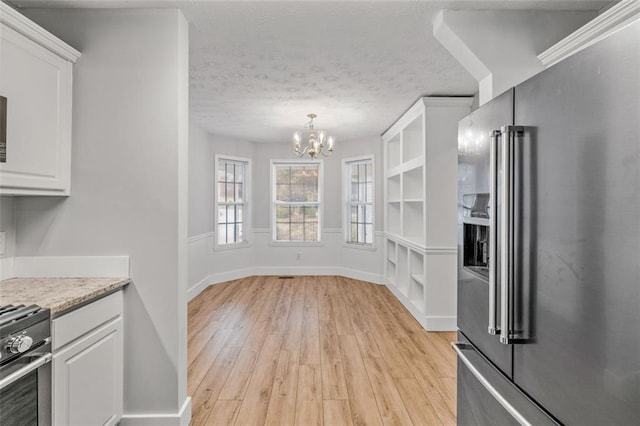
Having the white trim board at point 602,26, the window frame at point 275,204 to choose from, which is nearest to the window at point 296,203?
the window frame at point 275,204

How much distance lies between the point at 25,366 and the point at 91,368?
0.44m

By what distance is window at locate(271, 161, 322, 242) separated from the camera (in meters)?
6.36

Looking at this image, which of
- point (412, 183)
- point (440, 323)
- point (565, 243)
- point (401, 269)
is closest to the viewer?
point (565, 243)

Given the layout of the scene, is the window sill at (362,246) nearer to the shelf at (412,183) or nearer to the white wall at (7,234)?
the shelf at (412,183)

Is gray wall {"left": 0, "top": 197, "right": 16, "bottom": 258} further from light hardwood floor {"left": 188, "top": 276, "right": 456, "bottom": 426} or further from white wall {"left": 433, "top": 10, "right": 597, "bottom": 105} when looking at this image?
white wall {"left": 433, "top": 10, "right": 597, "bottom": 105}

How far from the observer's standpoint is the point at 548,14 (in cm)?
204

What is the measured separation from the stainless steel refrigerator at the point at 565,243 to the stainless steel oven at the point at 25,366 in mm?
1776

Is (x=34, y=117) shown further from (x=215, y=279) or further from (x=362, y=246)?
(x=362, y=246)

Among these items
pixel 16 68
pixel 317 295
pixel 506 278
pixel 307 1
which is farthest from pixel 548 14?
pixel 317 295

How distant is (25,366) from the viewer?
1.22m

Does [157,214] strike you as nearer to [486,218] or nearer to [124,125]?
[124,125]

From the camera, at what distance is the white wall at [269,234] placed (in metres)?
5.57

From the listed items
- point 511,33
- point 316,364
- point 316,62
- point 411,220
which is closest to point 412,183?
point 411,220

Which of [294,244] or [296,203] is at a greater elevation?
[296,203]
